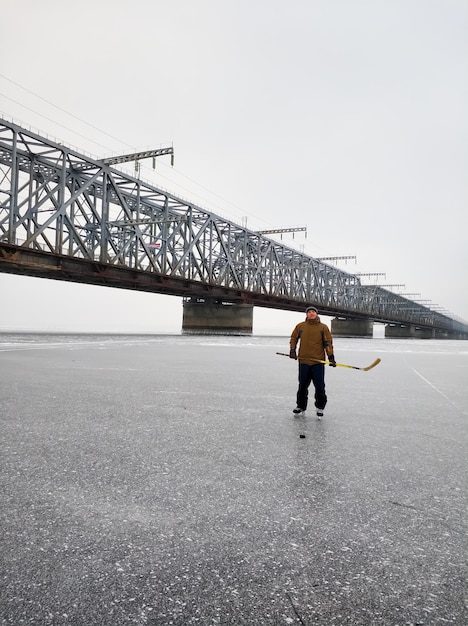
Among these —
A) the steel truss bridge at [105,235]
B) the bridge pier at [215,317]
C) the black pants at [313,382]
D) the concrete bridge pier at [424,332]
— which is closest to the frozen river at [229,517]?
the black pants at [313,382]

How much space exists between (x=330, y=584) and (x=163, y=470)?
2049 mm

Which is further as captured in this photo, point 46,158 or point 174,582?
point 46,158

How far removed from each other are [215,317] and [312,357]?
5931cm

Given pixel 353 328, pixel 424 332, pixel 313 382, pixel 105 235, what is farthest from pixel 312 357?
pixel 424 332

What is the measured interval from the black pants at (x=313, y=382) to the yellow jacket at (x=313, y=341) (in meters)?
0.13

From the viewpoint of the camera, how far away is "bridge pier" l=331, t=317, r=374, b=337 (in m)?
109

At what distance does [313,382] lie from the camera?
6633 millimetres

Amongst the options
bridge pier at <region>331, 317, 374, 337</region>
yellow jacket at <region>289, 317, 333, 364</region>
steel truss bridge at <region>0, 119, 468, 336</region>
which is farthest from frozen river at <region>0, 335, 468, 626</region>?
bridge pier at <region>331, 317, 374, 337</region>

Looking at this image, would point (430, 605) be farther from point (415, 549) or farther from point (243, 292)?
point (243, 292)

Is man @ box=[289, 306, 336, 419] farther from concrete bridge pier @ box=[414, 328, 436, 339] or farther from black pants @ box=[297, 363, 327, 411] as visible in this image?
concrete bridge pier @ box=[414, 328, 436, 339]

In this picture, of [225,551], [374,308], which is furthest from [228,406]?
[374,308]

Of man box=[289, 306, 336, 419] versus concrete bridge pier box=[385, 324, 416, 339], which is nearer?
man box=[289, 306, 336, 419]

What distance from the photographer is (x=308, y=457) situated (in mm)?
4465

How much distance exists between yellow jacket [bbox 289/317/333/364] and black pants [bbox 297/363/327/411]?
0.13 meters
